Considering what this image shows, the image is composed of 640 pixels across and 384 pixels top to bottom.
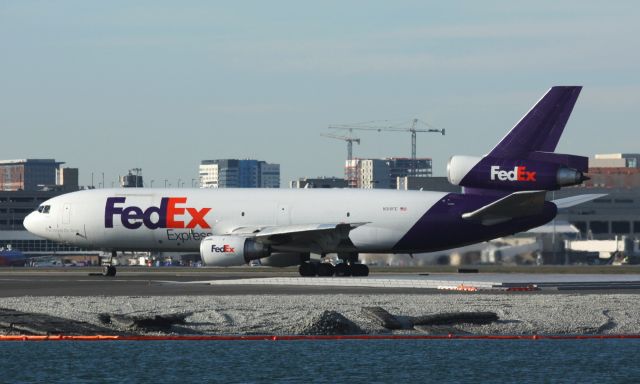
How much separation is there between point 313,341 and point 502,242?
49611 millimetres

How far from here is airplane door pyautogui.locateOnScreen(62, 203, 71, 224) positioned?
78625mm

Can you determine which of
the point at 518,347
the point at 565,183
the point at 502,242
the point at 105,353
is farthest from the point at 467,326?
the point at 502,242

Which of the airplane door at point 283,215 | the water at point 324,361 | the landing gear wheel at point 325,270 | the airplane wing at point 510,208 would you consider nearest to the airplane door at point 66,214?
the airplane door at point 283,215

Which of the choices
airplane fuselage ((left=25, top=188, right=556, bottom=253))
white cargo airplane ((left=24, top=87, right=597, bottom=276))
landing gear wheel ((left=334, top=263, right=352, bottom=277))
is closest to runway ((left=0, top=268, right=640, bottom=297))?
white cargo airplane ((left=24, top=87, right=597, bottom=276))

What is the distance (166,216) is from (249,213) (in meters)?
4.70

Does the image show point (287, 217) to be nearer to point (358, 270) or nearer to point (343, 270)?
point (343, 270)

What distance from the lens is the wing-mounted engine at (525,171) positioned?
7325cm

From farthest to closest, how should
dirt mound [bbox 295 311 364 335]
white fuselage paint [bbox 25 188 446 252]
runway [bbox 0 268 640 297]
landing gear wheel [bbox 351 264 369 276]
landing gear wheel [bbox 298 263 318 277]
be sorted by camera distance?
landing gear wheel [bbox 351 264 369 276] < landing gear wheel [bbox 298 263 318 277] < white fuselage paint [bbox 25 188 446 252] < runway [bbox 0 268 640 297] < dirt mound [bbox 295 311 364 335]

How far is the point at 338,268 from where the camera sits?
251 ft

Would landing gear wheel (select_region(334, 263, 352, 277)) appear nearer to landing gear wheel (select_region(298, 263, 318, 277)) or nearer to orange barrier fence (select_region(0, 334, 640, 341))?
landing gear wheel (select_region(298, 263, 318, 277))

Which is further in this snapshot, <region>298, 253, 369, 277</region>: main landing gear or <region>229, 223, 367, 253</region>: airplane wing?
<region>298, 253, 369, 277</region>: main landing gear

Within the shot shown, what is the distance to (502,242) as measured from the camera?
90188 millimetres

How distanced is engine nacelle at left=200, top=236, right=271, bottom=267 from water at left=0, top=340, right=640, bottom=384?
1211 inches

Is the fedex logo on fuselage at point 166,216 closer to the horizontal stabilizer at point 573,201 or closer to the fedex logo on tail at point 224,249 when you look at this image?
the fedex logo on tail at point 224,249
